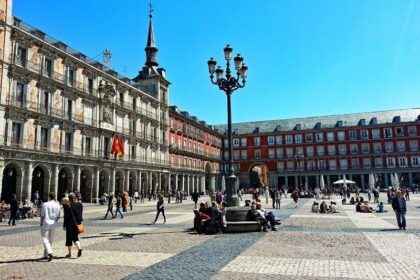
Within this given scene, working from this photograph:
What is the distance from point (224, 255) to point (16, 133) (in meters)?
22.9

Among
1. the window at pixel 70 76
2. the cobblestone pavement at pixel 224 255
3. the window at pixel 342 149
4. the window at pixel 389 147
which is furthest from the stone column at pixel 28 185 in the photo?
A: the window at pixel 389 147

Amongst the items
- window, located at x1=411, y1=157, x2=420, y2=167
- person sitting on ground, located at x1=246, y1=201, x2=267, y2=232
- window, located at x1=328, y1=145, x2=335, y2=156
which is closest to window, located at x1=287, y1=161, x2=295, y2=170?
window, located at x1=328, y1=145, x2=335, y2=156

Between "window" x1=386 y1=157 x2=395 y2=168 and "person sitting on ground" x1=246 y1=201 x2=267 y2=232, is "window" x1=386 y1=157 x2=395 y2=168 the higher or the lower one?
the higher one

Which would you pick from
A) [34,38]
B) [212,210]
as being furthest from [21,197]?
[212,210]

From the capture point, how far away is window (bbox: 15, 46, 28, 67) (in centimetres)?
2508

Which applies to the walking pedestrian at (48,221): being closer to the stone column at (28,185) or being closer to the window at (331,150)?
the stone column at (28,185)

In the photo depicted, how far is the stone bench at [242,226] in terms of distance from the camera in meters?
11.7

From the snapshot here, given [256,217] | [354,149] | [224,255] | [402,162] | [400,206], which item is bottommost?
[224,255]

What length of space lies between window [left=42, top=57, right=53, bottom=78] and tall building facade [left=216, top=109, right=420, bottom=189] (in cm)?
3829

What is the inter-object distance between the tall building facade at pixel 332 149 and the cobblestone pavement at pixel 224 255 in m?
46.1

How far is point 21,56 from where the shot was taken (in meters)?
25.5

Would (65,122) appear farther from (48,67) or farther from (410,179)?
(410,179)

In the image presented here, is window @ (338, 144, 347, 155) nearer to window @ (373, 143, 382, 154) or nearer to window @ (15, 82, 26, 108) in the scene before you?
window @ (373, 143, 382, 154)

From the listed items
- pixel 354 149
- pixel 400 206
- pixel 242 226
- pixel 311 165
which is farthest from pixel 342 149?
pixel 242 226
